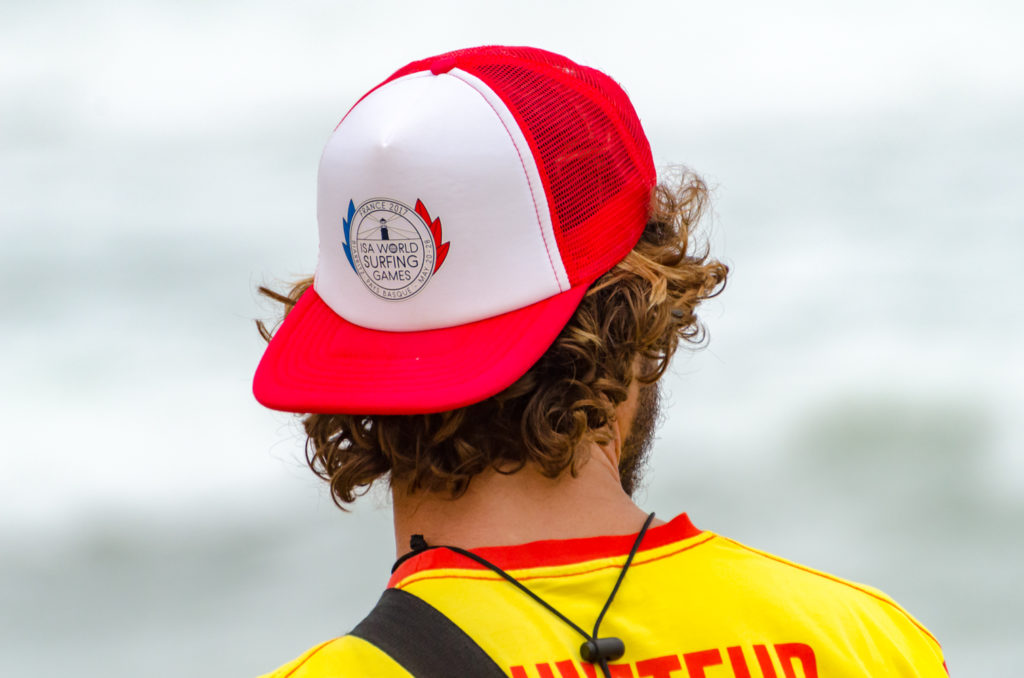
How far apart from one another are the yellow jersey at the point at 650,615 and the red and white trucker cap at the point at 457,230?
0.86ft

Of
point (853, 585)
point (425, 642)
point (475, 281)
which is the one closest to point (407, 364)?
point (475, 281)

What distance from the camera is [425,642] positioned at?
1.64 metres

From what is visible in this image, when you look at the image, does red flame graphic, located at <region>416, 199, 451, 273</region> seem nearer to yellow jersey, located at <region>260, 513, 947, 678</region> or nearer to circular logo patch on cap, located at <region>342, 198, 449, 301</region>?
circular logo patch on cap, located at <region>342, 198, 449, 301</region>

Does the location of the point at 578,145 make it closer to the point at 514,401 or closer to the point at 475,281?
the point at 475,281

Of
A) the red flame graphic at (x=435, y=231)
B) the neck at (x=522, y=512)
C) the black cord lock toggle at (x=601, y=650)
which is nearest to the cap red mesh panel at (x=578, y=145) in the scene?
the red flame graphic at (x=435, y=231)

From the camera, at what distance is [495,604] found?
1.68m

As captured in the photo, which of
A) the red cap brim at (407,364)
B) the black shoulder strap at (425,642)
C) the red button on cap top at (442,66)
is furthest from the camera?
the red button on cap top at (442,66)

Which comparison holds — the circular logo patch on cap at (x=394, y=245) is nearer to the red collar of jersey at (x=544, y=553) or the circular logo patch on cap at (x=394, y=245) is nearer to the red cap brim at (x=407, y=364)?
the red cap brim at (x=407, y=364)

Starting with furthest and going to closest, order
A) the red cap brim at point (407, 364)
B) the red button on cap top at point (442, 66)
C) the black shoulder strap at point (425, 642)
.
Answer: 1. the red button on cap top at point (442, 66)
2. the red cap brim at point (407, 364)
3. the black shoulder strap at point (425, 642)

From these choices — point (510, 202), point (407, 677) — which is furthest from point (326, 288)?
point (407, 677)

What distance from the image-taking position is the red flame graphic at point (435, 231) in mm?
1809

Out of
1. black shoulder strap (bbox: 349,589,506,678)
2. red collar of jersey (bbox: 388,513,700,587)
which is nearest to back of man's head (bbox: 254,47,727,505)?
red collar of jersey (bbox: 388,513,700,587)

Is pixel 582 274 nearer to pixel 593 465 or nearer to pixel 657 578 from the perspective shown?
pixel 593 465

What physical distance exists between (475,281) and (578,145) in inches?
10.8
